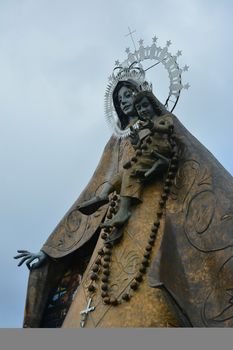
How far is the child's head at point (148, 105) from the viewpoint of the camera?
6543 mm

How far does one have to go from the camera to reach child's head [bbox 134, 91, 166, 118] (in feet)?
21.5

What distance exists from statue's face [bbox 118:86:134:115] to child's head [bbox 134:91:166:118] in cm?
55

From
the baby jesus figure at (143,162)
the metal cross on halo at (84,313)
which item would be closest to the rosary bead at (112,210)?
the baby jesus figure at (143,162)

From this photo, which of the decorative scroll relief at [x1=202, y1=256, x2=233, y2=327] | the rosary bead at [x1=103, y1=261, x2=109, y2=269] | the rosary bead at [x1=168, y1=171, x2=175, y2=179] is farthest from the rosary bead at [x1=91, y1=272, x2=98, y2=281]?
the decorative scroll relief at [x1=202, y1=256, x2=233, y2=327]

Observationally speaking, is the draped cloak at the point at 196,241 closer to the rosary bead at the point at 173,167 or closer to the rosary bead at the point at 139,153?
the rosary bead at the point at 173,167

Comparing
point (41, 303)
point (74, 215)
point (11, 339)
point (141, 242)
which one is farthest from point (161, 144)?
point (11, 339)

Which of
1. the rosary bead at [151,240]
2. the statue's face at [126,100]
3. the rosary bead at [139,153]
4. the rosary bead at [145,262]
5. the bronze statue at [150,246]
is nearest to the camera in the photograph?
the bronze statue at [150,246]

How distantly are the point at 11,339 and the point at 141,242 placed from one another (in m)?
2.42

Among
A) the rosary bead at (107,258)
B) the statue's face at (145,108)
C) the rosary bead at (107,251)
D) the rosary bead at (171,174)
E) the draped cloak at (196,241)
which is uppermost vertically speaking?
the statue's face at (145,108)

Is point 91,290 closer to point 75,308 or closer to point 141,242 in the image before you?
point 75,308

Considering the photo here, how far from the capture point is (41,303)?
7.16 m

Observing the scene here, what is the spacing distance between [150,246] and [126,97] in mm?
2225

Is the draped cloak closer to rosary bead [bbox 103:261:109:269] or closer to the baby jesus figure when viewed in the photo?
the baby jesus figure

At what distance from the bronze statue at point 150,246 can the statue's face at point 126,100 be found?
0.01 m
